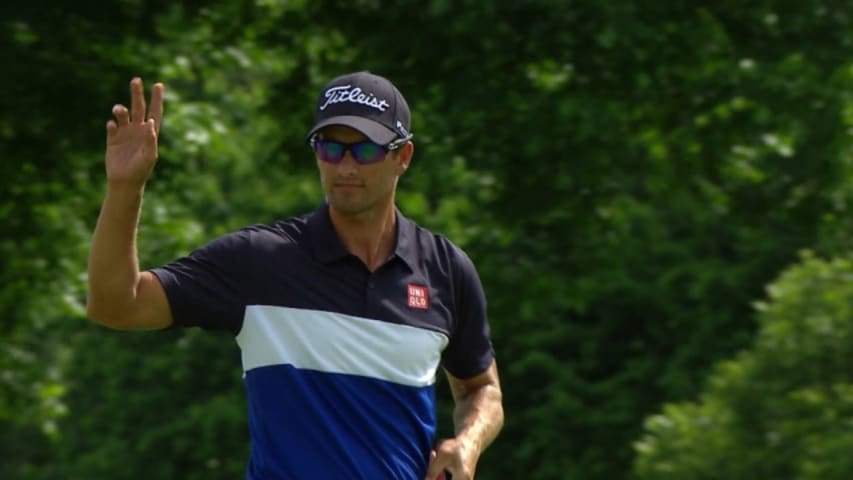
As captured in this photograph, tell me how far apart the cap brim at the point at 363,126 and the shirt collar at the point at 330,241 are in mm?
201

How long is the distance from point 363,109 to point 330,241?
0.30m

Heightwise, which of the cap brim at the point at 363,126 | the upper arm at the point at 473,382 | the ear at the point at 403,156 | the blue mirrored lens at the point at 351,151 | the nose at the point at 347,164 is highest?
the ear at the point at 403,156

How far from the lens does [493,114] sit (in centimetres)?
1027

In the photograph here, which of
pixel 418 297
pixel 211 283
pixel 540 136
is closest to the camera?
pixel 211 283

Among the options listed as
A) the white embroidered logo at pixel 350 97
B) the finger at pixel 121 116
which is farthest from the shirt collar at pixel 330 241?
the finger at pixel 121 116

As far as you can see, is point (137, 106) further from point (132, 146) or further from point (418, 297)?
point (418, 297)

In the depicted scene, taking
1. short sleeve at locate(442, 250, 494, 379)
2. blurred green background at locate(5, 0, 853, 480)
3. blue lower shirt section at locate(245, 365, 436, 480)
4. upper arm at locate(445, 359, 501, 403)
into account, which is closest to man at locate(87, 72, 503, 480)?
blue lower shirt section at locate(245, 365, 436, 480)

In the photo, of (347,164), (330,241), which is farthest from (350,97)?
(330,241)

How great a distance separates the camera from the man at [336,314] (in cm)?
418

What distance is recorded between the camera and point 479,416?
4586 millimetres

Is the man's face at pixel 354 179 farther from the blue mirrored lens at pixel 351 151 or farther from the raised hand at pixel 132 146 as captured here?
the raised hand at pixel 132 146

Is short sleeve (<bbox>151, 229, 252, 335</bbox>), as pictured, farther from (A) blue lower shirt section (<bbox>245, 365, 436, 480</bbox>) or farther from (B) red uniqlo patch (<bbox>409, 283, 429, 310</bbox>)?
(B) red uniqlo patch (<bbox>409, 283, 429, 310</bbox>)

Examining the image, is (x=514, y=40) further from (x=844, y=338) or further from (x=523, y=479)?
(x=523, y=479)

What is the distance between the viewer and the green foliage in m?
9.38
